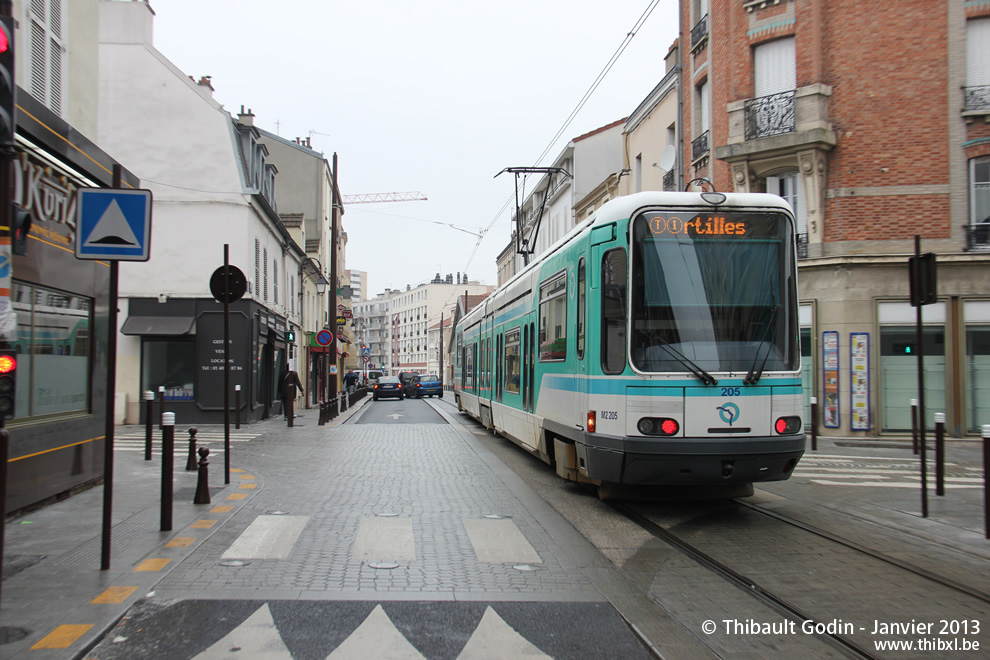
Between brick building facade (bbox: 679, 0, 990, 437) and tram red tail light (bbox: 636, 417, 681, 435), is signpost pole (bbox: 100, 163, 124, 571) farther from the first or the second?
brick building facade (bbox: 679, 0, 990, 437)

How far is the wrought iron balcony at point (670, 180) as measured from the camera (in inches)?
958

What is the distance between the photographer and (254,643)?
434 cm

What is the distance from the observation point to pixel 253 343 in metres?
22.8

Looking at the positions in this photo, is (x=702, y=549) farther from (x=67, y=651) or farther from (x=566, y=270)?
(x=67, y=651)

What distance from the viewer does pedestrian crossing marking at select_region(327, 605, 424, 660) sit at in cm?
420

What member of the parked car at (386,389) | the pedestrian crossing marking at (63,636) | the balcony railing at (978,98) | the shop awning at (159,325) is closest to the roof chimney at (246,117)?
the shop awning at (159,325)

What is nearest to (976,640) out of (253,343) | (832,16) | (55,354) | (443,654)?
(443,654)

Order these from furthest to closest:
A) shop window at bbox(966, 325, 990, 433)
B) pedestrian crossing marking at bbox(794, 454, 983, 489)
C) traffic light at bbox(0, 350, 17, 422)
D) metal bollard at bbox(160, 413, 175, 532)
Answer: shop window at bbox(966, 325, 990, 433) < pedestrian crossing marking at bbox(794, 454, 983, 489) < metal bollard at bbox(160, 413, 175, 532) < traffic light at bbox(0, 350, 17, 422)

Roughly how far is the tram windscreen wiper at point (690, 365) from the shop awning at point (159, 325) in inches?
654

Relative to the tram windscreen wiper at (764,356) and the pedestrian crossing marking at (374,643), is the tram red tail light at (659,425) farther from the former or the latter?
the pedestrian crossing marking at (374,643)

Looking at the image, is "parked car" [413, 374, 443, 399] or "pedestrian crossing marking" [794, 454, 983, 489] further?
"parked car" [413, 374, 443, 399]

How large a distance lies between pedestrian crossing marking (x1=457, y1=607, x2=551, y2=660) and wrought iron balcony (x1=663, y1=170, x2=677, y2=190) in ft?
69.5

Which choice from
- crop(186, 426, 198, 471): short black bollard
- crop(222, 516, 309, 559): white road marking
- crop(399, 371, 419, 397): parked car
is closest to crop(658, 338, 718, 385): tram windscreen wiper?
crop(222, 516, 309, 559): white road marking

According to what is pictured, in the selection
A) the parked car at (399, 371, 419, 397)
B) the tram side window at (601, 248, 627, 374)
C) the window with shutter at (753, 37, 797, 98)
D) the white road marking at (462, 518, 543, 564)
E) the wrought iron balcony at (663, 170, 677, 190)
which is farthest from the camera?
the parked car at (399, 371, 419, 397)
